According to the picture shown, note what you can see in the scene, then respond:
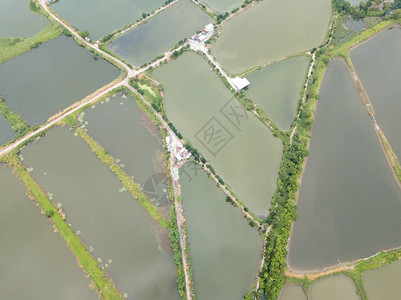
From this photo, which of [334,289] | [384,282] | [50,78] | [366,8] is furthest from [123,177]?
[366,8]

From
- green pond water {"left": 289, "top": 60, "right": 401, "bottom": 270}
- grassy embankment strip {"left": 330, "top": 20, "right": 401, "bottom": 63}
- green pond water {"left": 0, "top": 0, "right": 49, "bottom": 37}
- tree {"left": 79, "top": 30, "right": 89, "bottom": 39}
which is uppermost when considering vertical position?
green pond water {"left": 0, "top": 0, "right": 49, "bottom": 37}

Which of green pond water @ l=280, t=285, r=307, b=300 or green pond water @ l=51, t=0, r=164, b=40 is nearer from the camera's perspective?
green pond water @ l=280, t=285, r=307, b=300

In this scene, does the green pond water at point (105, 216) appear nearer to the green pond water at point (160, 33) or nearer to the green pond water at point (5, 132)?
the green pond water at point (5, 132)

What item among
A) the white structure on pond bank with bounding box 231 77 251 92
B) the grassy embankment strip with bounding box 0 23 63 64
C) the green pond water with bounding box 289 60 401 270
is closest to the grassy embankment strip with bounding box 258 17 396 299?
the green pond water with bounding box 289 60 401 270

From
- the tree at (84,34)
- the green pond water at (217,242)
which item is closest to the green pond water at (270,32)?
the green pond water at (217,242)

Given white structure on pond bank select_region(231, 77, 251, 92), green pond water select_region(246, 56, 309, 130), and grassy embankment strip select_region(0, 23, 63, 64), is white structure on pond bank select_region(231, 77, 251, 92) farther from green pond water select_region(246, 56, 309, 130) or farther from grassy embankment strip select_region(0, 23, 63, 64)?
grassy embankment strip select_region(0, 23, 63, 64)

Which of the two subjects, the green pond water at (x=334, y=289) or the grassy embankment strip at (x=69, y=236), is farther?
the grassy embankment strip at (x=69, y=236)
